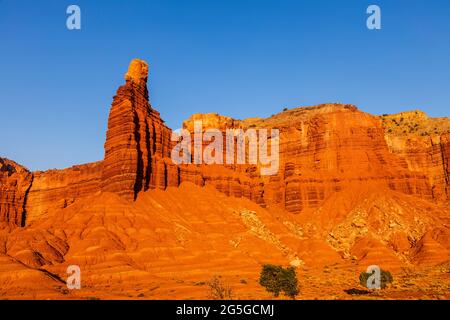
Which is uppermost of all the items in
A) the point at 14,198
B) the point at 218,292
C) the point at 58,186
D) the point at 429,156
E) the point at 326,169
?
the point at 429,156

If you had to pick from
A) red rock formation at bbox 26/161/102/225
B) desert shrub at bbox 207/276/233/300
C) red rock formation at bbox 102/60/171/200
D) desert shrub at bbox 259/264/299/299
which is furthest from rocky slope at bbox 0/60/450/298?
desert shrub at bbox 207/276/233/300

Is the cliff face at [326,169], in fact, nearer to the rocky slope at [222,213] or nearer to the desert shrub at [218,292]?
the rocky slope at [222,213]

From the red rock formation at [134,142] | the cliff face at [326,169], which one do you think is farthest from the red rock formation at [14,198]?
the cliff face at [326,169]

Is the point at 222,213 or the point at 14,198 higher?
the point at 14,198

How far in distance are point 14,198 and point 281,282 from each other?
121332 millimetres

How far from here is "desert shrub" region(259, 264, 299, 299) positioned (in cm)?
6088

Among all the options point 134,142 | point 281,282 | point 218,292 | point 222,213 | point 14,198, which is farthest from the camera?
point 14,198

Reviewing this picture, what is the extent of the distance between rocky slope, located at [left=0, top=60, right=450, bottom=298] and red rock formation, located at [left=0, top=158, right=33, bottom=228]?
13.8 inches

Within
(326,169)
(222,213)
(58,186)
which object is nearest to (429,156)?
(326,169)

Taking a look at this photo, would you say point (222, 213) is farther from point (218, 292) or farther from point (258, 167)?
point (218, 292)

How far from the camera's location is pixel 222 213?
115188mm

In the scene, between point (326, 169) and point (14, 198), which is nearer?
point (326, 169)

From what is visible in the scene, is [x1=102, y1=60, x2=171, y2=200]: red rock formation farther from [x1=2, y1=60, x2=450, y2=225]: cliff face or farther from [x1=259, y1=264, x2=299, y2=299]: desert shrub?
[x1=259, y1=264, x2=299, y2=299]: desert shrub
